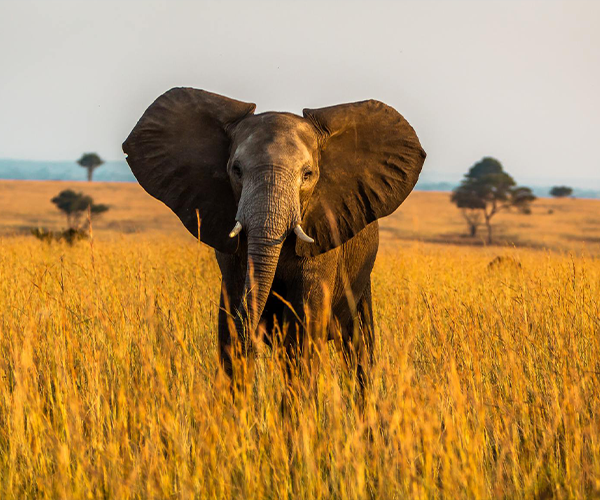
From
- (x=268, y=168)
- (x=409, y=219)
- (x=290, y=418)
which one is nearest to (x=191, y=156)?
(x=268, y=168)

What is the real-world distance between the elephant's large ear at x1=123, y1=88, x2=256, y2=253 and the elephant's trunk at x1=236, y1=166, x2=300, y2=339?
0.49m

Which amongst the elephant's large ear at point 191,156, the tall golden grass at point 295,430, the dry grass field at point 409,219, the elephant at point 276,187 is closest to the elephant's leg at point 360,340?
the elephant at point 276,187

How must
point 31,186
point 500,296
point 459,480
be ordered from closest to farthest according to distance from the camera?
point 459,480, point 500,296, point 31,186

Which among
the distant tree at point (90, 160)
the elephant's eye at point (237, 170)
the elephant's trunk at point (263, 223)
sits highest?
the distant tree at point (90, 160)

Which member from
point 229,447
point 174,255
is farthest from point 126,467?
point 174,255

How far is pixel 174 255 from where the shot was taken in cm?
1300

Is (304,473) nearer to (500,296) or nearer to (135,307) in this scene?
(135,307)

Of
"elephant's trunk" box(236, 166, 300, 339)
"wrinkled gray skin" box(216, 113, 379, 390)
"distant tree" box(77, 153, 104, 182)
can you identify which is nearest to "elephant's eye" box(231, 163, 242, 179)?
"wrinkled gray skin" box(216, 113, 379, 390)

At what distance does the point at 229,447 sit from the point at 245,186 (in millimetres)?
1717

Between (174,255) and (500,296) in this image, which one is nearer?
(500,296)

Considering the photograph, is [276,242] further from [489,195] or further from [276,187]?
[489,195]

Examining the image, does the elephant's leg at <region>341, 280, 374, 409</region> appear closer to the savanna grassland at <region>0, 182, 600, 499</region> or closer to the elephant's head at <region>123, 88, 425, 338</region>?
the savanna grassland at <region>0, 182, 600, 499</region>

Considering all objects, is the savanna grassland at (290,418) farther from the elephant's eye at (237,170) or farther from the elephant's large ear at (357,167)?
the elephant's eye at (237,170)

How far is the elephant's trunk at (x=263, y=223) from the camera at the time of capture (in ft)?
14.0
